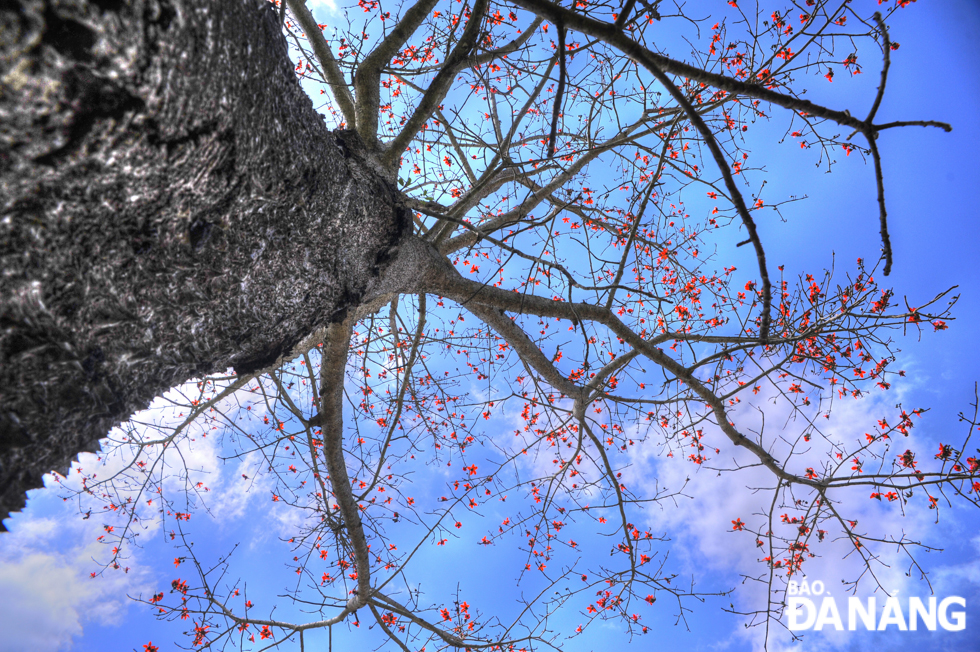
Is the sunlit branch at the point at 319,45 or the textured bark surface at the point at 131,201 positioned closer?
the textured bark surface at the point at 131,201

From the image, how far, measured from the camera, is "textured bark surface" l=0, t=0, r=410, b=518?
0.55 metres

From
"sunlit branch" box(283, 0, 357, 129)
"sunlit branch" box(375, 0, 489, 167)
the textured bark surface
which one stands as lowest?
the textured bark surface

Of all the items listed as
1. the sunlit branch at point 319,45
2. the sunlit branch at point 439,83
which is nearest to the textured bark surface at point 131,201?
the sunlit branch at point 439,83

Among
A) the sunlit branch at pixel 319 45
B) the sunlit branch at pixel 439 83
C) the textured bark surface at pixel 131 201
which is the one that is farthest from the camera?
the sunlit branch at pixel 319 45

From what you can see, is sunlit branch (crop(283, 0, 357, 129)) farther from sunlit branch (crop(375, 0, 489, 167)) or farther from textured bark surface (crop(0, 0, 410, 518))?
textured bark surface (crop(0, 0, 410, 518))

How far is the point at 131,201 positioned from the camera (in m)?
0.69

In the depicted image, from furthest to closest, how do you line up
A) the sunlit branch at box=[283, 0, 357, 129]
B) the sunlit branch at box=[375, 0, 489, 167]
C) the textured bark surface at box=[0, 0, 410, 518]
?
the sunlit branch at box=[283, 0, 357, 129], the sunlit branch at box=[375, 0, 489, 167], the textured bark surface at box=[0, 0, 410, 518]

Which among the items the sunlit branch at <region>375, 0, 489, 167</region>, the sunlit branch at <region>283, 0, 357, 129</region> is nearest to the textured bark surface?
the sunlit branch at <region>375, 0, 489, 167</region>

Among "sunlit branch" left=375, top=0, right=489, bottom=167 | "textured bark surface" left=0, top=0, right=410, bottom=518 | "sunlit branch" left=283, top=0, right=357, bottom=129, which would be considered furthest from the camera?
"sunlit branch" left=283, top=0, right=357, bottom=129

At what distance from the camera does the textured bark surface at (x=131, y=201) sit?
55 centimetres

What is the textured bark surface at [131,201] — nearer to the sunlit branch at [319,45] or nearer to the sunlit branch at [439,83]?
the sunlit branch at [439,83]

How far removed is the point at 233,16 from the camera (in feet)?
2.47

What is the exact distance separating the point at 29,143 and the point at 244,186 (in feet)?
1.09

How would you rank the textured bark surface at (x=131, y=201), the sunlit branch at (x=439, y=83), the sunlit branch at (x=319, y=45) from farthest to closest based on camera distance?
1. the sunlit branch at (x=319, y=45)
2. the sunlit branch at (x=439, y=83)
3. the textured bark surface at (x=131, y=201)
